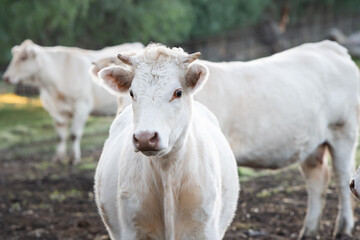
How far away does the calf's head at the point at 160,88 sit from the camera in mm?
3721

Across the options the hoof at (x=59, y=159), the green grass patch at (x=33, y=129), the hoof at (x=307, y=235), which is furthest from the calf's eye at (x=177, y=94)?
the green grass patch at (x=33, y=129)

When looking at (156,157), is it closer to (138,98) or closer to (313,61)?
(138,98)

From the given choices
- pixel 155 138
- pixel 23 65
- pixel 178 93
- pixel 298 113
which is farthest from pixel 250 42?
pixel 155 138

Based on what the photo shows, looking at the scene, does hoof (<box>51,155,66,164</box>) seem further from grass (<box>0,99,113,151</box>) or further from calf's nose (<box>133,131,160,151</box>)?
calf's nose (<box>133,131,160,151</box>)

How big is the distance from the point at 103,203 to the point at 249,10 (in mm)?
30375

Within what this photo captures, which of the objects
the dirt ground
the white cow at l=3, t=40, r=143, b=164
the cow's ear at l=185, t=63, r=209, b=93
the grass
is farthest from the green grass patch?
the cow's ear at l=185, t=63, r=209, b=93

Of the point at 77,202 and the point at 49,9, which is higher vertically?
the point at 49,9

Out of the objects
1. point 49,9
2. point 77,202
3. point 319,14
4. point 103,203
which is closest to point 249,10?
point 319,14

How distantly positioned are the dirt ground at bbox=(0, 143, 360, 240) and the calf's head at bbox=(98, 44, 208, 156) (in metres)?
3.00

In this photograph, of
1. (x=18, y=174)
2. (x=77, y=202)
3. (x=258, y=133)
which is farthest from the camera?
(x=18, y=174)

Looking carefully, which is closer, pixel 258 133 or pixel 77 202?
pixel 258 133

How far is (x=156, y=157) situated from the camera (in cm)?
415

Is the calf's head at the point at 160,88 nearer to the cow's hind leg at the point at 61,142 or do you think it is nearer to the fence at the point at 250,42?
the cow's hind leg at the point at 61,142

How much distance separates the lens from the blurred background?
750 cm
